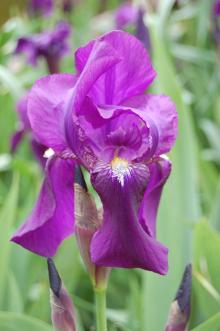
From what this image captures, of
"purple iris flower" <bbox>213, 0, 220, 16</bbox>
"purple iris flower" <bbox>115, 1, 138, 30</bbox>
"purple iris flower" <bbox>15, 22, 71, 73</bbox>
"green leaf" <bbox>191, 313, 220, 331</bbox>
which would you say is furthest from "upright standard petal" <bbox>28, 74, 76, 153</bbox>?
"purple iris flower" <bbox>115, 1, 138, 30</bbox>

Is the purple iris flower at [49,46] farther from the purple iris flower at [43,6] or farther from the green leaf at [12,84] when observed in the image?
the purple iris flower at [43,6]

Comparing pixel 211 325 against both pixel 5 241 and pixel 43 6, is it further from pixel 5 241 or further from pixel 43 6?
pixel 43 6

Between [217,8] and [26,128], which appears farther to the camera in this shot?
[217,8]

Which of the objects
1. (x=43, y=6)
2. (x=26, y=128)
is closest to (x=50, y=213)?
(x=26, y=128)

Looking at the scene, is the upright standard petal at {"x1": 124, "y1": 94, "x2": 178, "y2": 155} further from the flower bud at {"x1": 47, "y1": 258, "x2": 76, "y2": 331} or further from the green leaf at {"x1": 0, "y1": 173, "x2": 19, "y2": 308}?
the green leaf at {"x1": 0, "y1": 173, "x2": 19, "y2": 308}

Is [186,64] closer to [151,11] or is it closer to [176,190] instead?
[151,11]

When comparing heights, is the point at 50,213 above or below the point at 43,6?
below

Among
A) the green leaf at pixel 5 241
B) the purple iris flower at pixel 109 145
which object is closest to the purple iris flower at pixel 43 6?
the green leaf at pixel 5 241

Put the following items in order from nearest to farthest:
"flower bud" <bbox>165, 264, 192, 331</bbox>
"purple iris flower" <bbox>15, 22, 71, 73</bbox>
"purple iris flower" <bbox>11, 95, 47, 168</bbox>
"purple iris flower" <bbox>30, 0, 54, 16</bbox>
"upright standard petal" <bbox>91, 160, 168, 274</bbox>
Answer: "upright standard petal" <bbox>91, 160, 168, 274</bbox>
"flower bud" <bbox>165, 264, 192, 331</bbox>
"purple iris flower" <bbox>11, 95, 47, 168</bbox>
"purple iris flower" <bbox>15, 22, 71, 73</bbox>
"purple iris flower" <bbox>30, 0, 54, 16</bbox>
